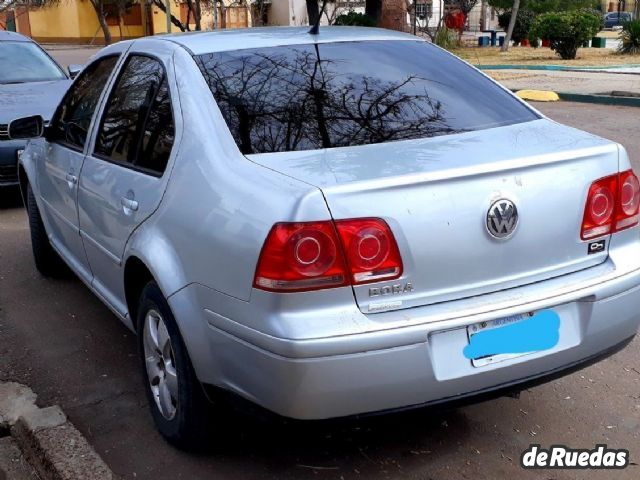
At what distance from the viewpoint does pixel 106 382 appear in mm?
4098

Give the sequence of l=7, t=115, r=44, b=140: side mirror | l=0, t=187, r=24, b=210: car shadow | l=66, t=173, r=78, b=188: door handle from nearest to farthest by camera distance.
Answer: l=66, t=173, r=78, b=188: door handle, l=7, t=115, r=44, b=140: side mirror, l=0, t=187, r=24, b=210: car shadow

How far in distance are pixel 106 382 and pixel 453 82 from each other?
226 cm

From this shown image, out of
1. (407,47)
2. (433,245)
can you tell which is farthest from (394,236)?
(407,47)

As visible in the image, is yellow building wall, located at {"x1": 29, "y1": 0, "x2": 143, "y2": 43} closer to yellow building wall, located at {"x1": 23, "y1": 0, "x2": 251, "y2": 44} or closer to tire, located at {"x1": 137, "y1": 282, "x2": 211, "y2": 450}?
yellow building wall, located at {"x1": 23, "y1": 0, "x2": 251, "y2": 44}

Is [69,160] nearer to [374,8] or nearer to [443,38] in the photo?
[374,8]

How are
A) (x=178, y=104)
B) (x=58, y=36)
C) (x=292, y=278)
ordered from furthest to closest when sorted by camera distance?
(x=58, y=36)
(x=178, y=104)
(x=292, y=278)

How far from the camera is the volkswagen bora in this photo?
2.60 m

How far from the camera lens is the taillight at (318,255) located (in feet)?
8.48

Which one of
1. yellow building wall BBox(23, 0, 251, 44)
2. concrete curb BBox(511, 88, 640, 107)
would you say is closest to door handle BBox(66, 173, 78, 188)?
concrete curb BBox(511, 88, 640, 107)

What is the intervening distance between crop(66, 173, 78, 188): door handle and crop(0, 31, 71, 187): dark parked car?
365 cm

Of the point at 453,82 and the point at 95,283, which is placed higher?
the point at 453,82

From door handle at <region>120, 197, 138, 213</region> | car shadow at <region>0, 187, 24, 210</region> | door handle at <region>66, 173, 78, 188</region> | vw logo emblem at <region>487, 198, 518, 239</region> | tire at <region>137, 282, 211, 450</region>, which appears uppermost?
vw logo emblem at <region>487, 198, 518, 239</region>

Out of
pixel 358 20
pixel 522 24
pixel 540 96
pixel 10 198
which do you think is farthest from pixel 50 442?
pixel 522 24

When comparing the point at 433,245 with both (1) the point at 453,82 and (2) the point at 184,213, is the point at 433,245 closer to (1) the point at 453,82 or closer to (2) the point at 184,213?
(2) the point at 184,213
